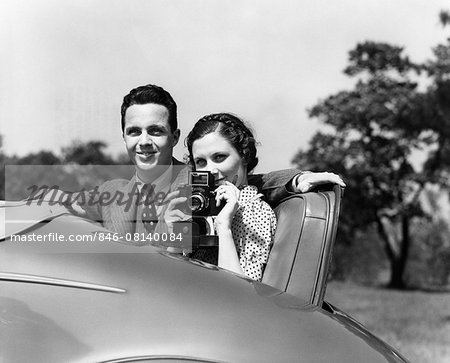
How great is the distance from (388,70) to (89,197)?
17996 millimetres

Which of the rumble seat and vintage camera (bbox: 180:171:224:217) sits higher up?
vintage camera (bbox: 180:171:224:217)

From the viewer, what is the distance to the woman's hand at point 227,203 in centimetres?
236

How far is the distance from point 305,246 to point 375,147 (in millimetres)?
17839

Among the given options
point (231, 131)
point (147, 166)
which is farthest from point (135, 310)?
point (231, 131)

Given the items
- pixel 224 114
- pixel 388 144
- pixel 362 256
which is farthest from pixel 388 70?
pixel 224 114

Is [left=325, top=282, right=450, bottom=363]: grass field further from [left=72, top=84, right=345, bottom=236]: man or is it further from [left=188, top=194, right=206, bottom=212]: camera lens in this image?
[left=188, top=194, right=206, bottom=212]: camera lens

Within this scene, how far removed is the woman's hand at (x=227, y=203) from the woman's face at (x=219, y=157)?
120mm

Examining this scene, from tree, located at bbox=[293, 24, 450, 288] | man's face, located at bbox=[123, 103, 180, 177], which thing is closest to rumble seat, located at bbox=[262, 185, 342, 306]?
man's face, located at bbox=[123, 103, 180, 177]

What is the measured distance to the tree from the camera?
18.9 m

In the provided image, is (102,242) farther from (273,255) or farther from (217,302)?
(273,255)

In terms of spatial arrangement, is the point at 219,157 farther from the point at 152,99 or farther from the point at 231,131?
the point at 152,99

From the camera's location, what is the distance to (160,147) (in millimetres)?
2574

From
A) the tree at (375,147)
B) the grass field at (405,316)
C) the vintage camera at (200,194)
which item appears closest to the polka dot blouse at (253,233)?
the vintage camera at (200,194)

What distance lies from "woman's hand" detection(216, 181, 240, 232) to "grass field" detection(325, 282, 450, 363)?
5911 millimetres
